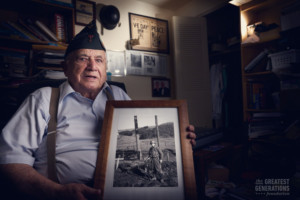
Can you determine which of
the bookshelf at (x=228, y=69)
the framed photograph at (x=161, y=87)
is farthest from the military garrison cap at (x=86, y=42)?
the bookshelf at (x=228, y=69)

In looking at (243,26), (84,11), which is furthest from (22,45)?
(243,26)

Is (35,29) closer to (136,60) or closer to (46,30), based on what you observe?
(46,30)

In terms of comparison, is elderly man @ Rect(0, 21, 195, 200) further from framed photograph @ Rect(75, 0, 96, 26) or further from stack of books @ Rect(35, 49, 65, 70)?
framed photograph @ Rect(75, 0, 96, 26)

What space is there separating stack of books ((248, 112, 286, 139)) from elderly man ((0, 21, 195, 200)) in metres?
1.54

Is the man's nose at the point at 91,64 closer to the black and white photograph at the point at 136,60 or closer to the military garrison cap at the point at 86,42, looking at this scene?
the military garrison cap at the point at 86,42

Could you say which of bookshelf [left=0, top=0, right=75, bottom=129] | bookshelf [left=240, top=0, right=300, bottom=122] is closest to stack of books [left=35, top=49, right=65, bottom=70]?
bookshelf [left=0, top=0, right=75, bottom=129]

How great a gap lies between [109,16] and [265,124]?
222 centimetres

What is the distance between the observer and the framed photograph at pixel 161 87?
276 cm

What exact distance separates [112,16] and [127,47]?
44 cm

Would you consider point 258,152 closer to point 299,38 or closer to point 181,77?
point 299,38

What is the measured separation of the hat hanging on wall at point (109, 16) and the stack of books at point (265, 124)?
6.69ft

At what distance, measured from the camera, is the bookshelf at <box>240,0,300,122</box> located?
6.70 ft

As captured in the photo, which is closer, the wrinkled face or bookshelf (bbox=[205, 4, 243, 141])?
the wrinkled face

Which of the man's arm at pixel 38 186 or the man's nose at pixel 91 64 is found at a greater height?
the man's nose at pixel 91 64
